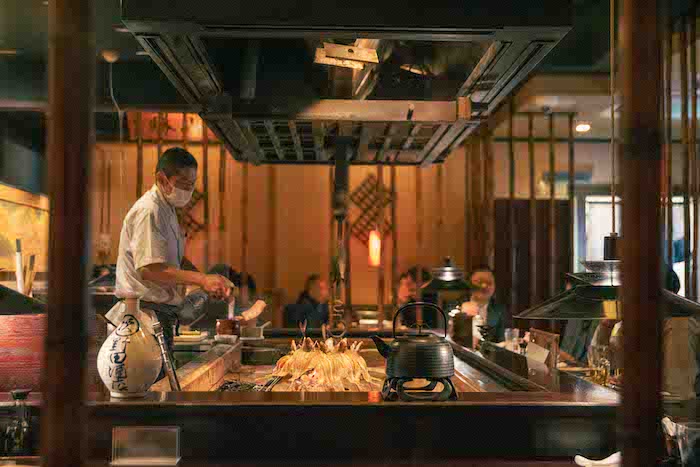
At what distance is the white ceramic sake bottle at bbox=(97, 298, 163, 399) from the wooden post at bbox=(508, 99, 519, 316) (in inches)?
225

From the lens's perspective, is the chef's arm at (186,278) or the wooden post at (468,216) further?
the wooden post at (468,216)

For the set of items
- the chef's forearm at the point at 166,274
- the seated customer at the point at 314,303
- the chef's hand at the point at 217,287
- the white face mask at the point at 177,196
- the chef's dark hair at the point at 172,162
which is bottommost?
the seated customer at the point at 314,303

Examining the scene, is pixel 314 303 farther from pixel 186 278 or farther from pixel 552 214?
pixel 186 278

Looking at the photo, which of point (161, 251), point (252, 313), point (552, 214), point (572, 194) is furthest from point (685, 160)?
point (161, 251)

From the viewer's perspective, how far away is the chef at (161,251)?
261cm

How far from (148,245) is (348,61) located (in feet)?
3.21

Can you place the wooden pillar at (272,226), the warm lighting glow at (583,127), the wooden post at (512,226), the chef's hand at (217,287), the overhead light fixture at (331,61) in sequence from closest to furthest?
1. the overhead light fixture at (331,61)
2. the chef's hand at (217,287)
3. the wooden post at (512,226)
4. the warm lighting glow at (583,127)
5. the wooden pillar at (272,226)

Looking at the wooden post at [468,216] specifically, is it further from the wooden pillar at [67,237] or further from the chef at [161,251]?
the wooden pillar at [67,237]

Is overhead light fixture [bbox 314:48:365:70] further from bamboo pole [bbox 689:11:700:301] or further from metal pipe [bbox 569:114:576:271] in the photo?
metal pipe [bbox 569:114:576:271]

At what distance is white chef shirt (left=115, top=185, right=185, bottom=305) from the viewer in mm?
2641

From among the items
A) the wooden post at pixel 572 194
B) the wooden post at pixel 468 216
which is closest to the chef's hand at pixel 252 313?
the wooden post at pixel 468 216

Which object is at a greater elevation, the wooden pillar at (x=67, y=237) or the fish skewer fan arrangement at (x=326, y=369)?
the wooden pillar at (x=67, y=237)

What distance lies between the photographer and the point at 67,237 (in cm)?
83

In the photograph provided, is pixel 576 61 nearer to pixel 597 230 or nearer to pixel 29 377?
pixel 597 230
